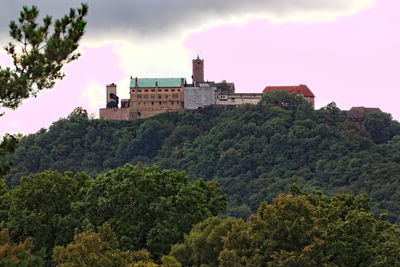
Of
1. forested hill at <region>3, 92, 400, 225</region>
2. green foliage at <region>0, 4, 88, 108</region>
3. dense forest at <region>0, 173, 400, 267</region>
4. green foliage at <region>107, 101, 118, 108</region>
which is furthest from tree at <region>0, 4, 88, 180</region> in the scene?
green foliage at <region>107, 101, 118, 108</region>

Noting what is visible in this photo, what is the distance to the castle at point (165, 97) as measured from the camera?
18162 cm

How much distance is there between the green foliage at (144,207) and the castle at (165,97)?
378ft

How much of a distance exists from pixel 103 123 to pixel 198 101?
2032 centimetres

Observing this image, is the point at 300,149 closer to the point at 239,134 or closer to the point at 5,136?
the point at 239,134

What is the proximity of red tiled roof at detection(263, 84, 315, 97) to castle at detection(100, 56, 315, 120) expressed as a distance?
8495mm

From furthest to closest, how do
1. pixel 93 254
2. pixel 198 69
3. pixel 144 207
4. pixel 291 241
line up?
1. pixel 198 69
2. pixel 144 207
3. pixel 291 241
4. pixel 93 254

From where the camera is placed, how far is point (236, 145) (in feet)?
603

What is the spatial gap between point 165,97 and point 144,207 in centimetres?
11925

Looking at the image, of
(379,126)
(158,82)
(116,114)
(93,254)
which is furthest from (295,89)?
(93,254)

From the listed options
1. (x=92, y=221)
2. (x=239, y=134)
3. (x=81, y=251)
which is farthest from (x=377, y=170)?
(x=81, y=251)

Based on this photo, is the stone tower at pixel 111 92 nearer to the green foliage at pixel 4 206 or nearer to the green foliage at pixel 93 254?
the green foliage at pixel 4 206

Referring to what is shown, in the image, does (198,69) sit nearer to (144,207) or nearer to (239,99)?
(239,99)

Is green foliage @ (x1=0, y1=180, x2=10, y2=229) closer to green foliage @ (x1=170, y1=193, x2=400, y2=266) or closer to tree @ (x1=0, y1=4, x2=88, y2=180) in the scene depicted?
green foliage @ (x1=170, y1=193, x2=400, y2=266)

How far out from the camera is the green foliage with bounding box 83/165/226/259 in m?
62.6
